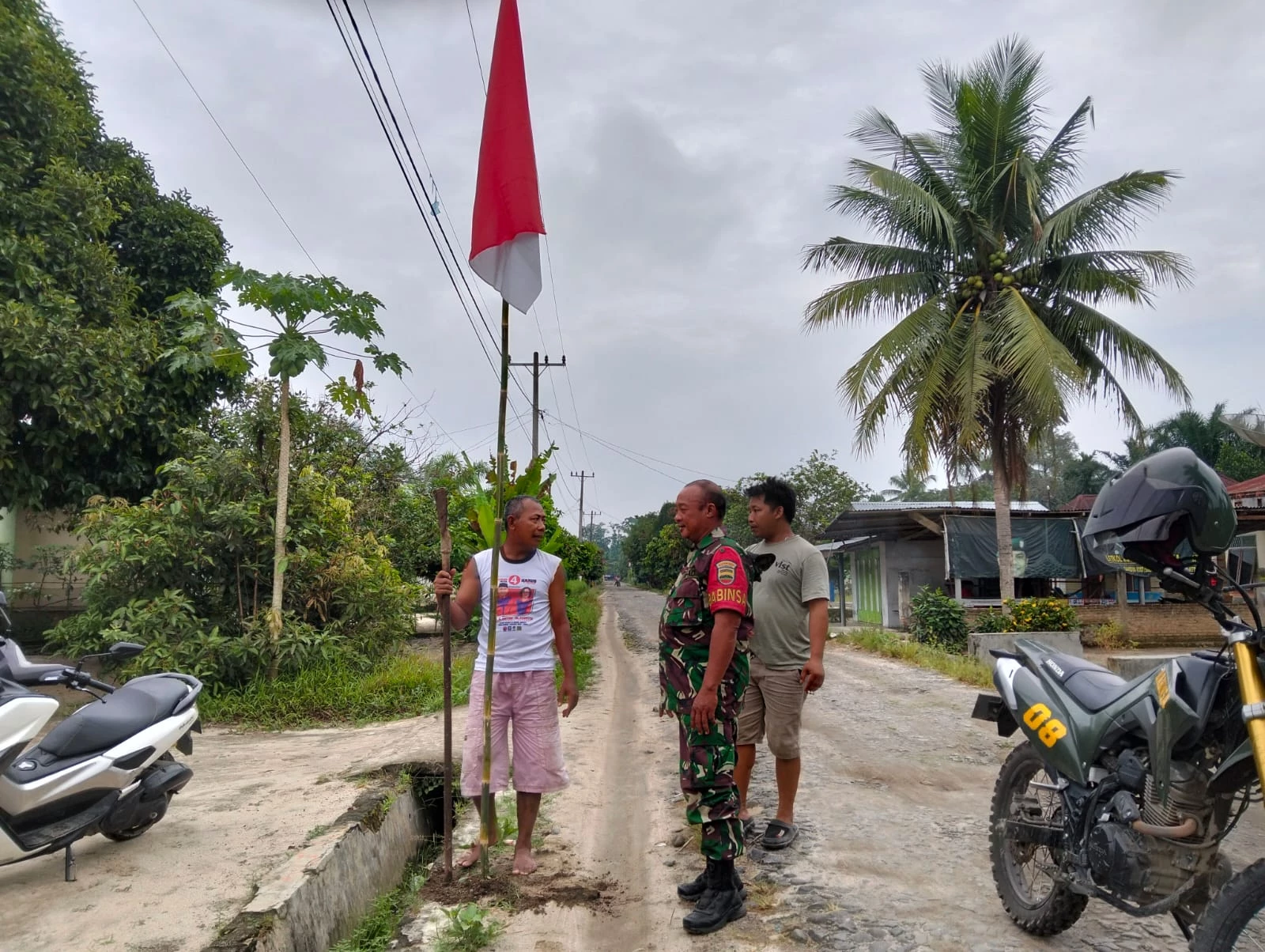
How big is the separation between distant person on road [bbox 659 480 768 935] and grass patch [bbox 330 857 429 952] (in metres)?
1.16

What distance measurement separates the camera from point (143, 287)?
1377 cm

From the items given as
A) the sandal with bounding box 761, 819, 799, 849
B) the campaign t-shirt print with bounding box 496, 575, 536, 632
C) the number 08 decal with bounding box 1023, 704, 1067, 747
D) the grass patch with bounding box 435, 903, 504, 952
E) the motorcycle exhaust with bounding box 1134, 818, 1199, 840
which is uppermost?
the campaign t-shirt print with bounding box 496, 575, 536, 632

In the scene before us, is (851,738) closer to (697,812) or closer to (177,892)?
(697,812)

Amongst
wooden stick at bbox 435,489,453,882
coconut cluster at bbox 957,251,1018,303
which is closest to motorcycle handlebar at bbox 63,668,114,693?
wooden stick at bbox 435,489,453,882

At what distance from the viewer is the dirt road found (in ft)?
10.3

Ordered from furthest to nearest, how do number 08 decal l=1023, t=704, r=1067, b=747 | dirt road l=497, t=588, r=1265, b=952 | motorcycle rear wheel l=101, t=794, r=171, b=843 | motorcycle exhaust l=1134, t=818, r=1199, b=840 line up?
motorcycle rear wheel l=101, t=794, r=171, b=843 → dirt road l=497, t=588, r=1265, b=952 → number 08 decal l=1023, t=704, r=1067, b=747 → motorcycle exhaust l=1134, t=818, r=1199, b=840

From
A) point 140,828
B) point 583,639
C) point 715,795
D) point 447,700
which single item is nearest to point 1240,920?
point 715,795

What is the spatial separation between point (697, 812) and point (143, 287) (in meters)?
14.0

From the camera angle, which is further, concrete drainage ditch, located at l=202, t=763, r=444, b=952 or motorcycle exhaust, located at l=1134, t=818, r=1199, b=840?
concrete drainage ditch, located at l=202, t=763, r=444, b=952

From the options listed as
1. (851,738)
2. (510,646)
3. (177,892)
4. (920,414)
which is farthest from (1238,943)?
(920,414)

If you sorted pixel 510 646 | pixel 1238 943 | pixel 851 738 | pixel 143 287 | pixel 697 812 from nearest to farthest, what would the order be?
pixel 1238 943 < pixel 697 812 < pixel 510 646 < pixel 851 738 < pixel 143 287

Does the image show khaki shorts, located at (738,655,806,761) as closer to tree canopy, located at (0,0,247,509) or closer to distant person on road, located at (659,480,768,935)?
distant person on road, located at (659,480,768,935)

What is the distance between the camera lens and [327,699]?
7664 millimetres

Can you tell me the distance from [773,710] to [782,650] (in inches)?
11.1
